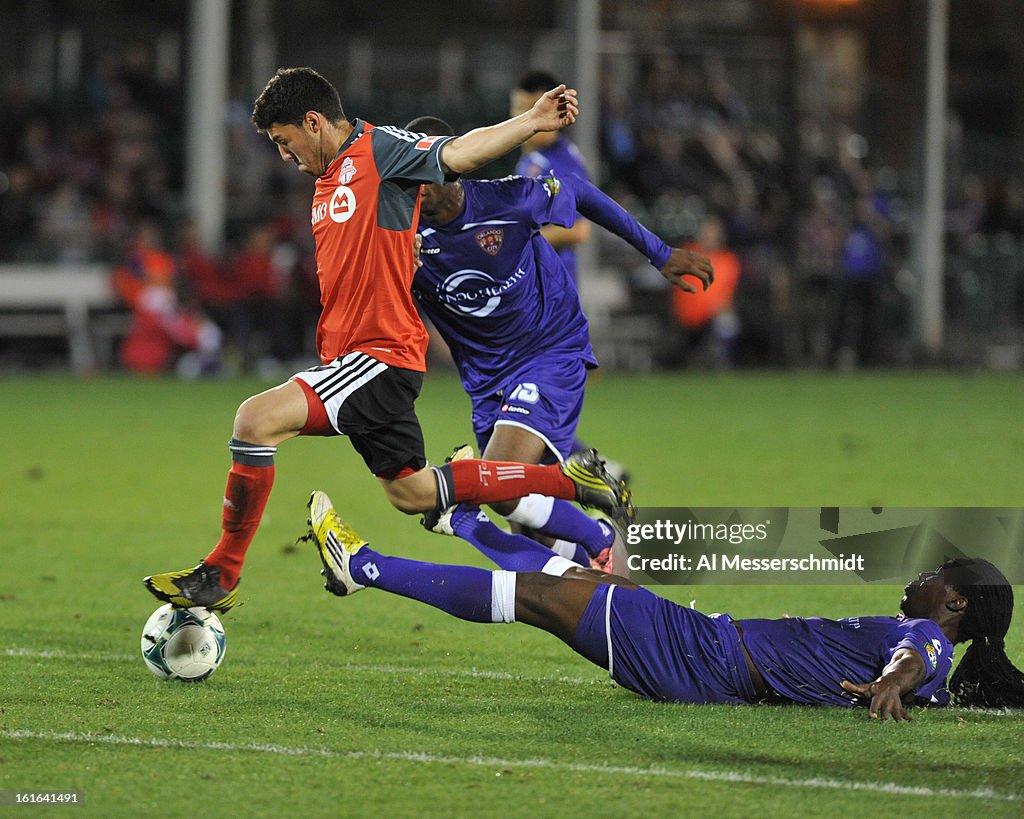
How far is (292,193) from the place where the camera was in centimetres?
2331

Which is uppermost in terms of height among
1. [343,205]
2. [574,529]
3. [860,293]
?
[343,205]

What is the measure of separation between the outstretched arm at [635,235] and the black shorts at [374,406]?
1430 mm

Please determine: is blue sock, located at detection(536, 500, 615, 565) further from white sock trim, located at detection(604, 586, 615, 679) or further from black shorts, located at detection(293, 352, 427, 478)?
white sock trim, located at detection(604, 586, 615, 679)

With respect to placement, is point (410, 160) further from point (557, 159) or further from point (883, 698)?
point (557, 159)

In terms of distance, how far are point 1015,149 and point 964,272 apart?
5788mm

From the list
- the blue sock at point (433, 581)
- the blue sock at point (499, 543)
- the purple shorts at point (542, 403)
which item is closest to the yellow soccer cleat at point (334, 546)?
the blue sock at point (433, 581)

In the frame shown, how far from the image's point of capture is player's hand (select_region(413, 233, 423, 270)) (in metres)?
6.37

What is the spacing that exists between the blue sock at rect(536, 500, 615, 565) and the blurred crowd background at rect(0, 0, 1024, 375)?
14.3m

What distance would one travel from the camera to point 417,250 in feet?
22.0

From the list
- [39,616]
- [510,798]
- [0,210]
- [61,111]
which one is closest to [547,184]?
[39,616]

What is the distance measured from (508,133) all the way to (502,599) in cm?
165

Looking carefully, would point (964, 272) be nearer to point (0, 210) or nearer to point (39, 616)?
point (0, 210)

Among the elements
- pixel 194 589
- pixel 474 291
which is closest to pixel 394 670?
pixel 194 589

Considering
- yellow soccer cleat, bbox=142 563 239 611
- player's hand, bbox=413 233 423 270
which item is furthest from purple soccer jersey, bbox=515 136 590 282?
yellow soccer cleat, bbox=142 563 239 611
